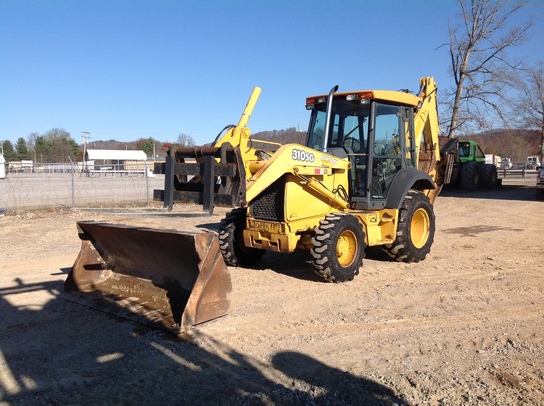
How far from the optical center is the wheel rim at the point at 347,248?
664 cm

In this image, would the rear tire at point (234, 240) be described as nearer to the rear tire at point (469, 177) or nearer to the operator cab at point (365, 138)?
the operator cab at point (365, 138)

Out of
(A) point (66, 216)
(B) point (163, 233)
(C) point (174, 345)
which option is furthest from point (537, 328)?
(A) point (66, 216)

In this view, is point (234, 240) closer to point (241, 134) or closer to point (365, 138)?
point (241, 134)

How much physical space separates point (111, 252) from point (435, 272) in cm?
475

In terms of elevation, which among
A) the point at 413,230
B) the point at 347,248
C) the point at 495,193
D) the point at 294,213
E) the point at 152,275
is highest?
the point at 294,213

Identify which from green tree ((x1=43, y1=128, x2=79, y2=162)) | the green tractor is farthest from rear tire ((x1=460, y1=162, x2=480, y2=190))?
green tree ((x1=43, y1=128, x2=79, y2=162))

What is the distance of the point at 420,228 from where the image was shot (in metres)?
8.20

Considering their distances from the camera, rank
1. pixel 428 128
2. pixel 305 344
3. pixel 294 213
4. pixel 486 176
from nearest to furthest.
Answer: pixel 305 344 → pixel 294 213 → pixel 428 128 → pixel 486 176

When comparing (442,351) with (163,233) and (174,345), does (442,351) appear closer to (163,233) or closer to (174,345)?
(174,345)

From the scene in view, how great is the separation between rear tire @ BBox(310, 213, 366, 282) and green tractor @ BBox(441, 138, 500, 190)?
1717 centimetres

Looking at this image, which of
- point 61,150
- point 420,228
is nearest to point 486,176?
point 420,228

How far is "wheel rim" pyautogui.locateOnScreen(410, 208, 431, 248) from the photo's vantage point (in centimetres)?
808

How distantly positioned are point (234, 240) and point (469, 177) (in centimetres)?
1860

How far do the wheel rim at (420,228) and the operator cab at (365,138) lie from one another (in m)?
0.97
